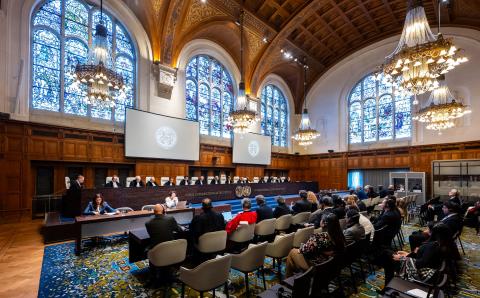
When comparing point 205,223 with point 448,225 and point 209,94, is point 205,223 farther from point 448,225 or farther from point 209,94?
point 209,94

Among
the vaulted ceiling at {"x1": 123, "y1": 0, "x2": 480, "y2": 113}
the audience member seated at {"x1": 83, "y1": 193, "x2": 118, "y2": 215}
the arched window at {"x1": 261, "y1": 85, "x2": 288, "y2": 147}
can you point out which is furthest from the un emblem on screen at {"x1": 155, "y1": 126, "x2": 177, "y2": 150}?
the arched window at {"x1": 261, "y1": 85, "x2": 288, "y2": 147}

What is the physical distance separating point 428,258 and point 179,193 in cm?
727

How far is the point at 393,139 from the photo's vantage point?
46.8 feet

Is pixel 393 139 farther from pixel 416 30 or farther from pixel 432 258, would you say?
pixel 432 258

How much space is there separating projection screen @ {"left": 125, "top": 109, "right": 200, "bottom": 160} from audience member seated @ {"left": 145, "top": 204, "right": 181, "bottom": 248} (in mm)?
7008

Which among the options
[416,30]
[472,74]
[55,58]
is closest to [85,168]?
[55,58]

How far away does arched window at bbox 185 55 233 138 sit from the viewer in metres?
12.5

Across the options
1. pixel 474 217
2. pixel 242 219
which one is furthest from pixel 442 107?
pixel 242 219

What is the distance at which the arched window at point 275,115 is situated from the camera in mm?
16578

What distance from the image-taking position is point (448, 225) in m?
3.94

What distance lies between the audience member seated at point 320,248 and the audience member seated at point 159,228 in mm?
1849

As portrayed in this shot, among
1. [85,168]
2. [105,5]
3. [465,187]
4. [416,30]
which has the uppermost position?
[105,5]

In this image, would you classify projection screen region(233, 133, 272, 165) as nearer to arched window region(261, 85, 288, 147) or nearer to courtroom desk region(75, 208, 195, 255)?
arched window region(261, 85, 288, 147)

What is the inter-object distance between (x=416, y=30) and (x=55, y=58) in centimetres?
1096
